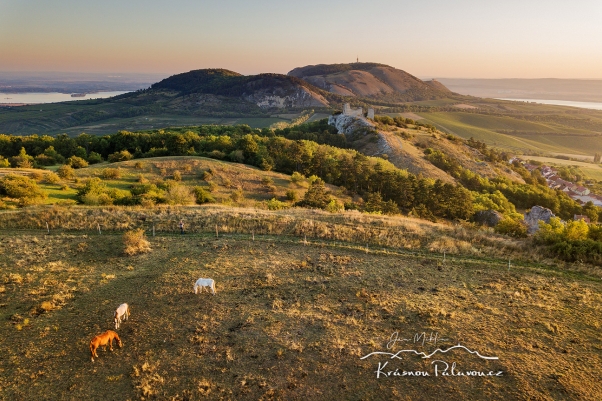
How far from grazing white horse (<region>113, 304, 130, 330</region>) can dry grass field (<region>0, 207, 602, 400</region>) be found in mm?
289

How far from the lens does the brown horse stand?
34.1ft

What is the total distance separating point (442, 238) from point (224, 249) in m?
13.8

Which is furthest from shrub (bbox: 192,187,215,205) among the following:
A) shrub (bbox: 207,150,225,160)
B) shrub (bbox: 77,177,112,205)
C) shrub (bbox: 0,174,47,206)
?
shrub (bbox: 207,150,225,160)

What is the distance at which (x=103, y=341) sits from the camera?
10633mm

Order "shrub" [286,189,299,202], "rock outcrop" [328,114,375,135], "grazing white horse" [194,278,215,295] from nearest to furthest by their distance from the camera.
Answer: "grazing white horse" [194,278,215,295], "shrub" [286,189,299,202], "rock outcrop" [328,114,375,135]

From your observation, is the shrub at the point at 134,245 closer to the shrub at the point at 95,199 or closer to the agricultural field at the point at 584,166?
the shrub at the point at 95,199

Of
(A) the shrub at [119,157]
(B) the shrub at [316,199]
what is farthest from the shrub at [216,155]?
(B) the shrub at [316,199]

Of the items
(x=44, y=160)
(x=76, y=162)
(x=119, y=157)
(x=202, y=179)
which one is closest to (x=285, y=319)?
(x=202, y=179)

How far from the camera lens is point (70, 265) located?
56.2 ft

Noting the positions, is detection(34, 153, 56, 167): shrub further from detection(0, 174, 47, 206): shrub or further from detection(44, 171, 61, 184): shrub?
detection(0, 174, 47, 206): shrub

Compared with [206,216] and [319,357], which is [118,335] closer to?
[319,357]

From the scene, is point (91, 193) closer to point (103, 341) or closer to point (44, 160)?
point (103, 341)

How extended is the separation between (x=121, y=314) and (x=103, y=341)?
158cm
